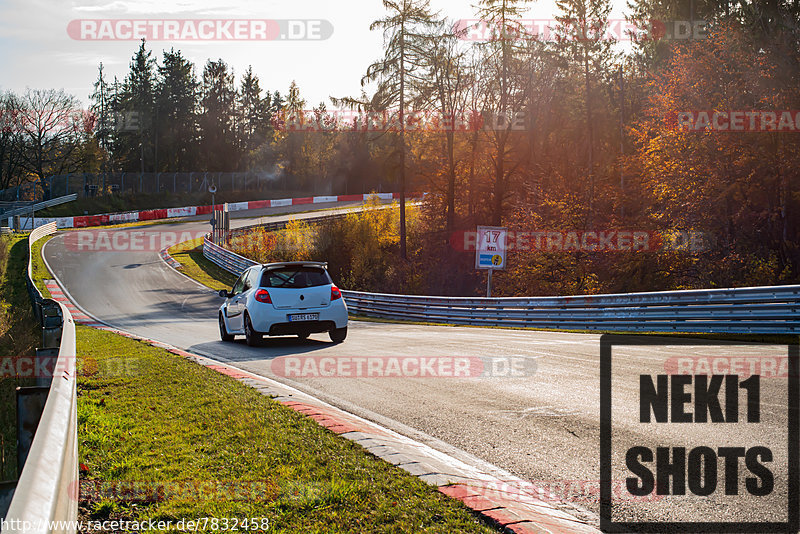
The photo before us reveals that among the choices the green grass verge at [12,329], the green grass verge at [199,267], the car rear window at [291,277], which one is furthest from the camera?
the green grass verge at [199,267]

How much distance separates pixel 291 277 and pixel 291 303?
55cm

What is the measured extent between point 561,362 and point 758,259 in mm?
23664

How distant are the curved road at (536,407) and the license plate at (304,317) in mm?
569

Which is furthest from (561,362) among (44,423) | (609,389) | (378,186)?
(378,186)

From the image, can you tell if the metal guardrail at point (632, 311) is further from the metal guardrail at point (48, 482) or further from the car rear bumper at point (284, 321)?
the metal guardrail at point (48, 482)

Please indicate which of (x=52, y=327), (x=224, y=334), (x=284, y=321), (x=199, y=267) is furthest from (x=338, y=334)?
(x=199, y=267)

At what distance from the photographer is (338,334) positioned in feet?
50.4

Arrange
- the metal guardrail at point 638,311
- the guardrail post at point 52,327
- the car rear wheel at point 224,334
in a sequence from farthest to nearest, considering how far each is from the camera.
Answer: the car rear wheel at point 224,334 < the metal guardrail at point 638,311 < the guardrail post at point 52,327

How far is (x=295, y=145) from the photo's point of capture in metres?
103

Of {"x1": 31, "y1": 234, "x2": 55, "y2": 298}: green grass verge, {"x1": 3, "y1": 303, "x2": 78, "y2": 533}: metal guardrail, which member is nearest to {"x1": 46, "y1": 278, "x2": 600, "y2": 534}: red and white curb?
{"x1": 3, "y1": 303, "x2": 78, "y2": 533}: metal guardrail

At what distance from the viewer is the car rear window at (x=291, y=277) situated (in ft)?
48.4

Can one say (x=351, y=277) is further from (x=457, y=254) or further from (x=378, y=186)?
(x=378, y=186)

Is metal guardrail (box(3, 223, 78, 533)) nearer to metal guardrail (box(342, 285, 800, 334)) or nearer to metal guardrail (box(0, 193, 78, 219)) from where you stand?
metal guardrail (box(342, 285, 800, 334))

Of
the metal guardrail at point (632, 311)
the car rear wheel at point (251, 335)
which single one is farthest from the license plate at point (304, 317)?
the metal guardrail at point (632, 311)
